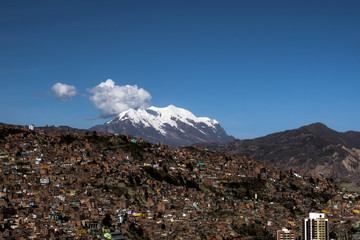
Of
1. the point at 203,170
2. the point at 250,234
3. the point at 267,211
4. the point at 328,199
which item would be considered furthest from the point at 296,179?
the point at 250,234

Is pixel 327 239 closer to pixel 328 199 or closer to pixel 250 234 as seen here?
pixel 250 234

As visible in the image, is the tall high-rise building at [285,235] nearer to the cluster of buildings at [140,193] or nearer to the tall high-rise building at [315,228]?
the cluster of buildings at [140,193]

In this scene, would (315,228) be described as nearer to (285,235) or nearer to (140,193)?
(285,235)

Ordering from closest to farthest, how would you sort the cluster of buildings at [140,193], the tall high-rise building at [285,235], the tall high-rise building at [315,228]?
the tall high-rise building at [315,228] < the cluster of buildings at [140,193] < the tall high-rise building at [285,235]

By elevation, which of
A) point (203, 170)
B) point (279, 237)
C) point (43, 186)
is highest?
point (203, 170)

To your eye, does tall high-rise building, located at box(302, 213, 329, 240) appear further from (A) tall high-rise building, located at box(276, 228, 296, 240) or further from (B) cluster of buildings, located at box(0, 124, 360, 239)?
(A) tall high-rise building, located at box(276, 228, 296, 240)

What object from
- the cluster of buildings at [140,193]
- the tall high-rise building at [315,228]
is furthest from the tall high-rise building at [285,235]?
the tall high-rise building at [315,228]
